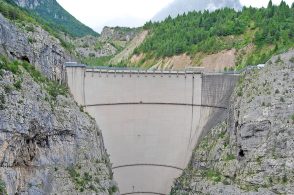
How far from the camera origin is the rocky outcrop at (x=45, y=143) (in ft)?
155

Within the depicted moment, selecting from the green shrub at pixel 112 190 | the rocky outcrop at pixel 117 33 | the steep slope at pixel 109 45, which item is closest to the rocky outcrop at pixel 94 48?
the steep slope at pixel 109 45

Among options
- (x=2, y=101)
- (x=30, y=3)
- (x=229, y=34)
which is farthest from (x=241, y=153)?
(x=30, y=3)

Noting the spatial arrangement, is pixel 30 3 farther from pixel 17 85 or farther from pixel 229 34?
pixel 17 85

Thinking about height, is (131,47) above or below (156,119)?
above

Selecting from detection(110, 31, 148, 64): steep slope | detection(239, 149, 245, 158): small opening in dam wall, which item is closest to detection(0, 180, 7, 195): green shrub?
detection(239, 149, 245, 158): small opening in dam wall

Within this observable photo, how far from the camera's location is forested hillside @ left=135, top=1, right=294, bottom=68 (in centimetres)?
8700

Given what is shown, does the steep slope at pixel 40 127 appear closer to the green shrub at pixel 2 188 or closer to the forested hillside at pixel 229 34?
the green shrub at pixel 2 188

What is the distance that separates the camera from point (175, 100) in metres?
70.2

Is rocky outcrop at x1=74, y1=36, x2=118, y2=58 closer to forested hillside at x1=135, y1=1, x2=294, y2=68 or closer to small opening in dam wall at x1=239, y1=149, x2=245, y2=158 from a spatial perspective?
forested hillside at x1=135, y1=1, x2=294, y2=68

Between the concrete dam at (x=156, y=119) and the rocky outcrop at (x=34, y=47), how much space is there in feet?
22.0

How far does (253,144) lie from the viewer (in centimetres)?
6003

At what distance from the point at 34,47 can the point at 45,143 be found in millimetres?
12916

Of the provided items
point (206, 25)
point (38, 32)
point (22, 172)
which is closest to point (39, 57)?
point (38, 32)

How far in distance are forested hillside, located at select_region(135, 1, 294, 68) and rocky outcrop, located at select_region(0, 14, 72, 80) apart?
102ft
